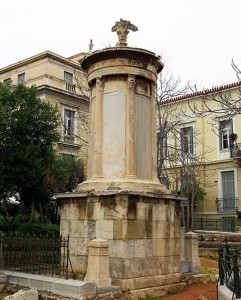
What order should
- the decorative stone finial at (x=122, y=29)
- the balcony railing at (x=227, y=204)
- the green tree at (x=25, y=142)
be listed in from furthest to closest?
the balcony railing at (x=227, y=204) → the green tree at (x=25, y=142) → the decorative stone finial at (x=122, y=29)

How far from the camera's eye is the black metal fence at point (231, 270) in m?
6.97

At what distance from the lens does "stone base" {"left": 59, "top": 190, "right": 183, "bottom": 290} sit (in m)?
9.55

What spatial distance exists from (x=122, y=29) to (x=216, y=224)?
19.1 m

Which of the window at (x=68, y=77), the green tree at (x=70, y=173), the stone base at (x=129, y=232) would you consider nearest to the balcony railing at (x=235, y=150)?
the green tree at (x=70, y=173)

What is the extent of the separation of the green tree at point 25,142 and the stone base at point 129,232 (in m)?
3.93

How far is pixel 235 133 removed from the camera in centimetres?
2911

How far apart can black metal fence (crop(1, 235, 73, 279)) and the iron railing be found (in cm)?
1691

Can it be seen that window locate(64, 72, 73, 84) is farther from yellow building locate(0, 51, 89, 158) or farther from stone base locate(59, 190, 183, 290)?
stone base locate(59, 190, 183, 290)

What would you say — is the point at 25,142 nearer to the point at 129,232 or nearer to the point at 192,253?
the point at 129,232

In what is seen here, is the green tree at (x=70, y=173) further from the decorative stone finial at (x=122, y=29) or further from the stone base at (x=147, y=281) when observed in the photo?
the stone base at (x=147, y=281)

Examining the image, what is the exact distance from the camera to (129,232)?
9.62 metres

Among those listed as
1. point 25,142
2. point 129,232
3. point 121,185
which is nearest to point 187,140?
point 25,142

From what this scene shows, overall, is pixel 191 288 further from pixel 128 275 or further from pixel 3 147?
pixel 3 147

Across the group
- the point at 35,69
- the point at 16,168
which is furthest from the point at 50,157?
the point at 35,69
